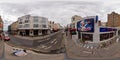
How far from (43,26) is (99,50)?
1.80m

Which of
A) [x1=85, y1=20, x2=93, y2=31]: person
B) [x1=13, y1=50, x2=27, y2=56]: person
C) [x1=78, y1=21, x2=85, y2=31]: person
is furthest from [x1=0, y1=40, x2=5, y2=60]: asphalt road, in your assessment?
[x1=85, y1=20, x2=93, y2=31]: person

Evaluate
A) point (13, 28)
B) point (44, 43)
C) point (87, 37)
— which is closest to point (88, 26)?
point (87, 37)

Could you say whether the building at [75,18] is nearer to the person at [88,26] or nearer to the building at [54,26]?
the person at [88,26]

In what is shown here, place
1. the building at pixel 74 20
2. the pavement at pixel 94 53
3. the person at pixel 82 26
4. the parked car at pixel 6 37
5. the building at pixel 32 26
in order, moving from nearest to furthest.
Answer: the building at pixel 32 26
the parked car at pixel 6 37
the building at pixel 74 20
the person at pixel 82 26
the pavement at pixel 94 53

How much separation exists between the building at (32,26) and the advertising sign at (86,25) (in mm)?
936

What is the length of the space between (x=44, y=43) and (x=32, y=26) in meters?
0.53

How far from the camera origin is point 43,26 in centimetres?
220

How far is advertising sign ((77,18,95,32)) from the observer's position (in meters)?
3.00

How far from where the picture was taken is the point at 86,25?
3.13 metres

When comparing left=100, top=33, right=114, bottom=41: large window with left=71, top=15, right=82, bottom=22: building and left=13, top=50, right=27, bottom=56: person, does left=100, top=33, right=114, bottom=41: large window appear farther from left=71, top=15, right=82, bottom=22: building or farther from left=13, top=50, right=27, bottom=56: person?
left=13, top=50, right=27, bottom=56: person

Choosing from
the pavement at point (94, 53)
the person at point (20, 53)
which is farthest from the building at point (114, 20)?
the person at point (20, 53)

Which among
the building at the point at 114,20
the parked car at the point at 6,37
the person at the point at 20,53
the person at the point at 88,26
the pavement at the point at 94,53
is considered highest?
the building at the point at 114,20

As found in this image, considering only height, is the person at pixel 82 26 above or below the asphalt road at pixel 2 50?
above

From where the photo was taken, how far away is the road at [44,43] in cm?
233
